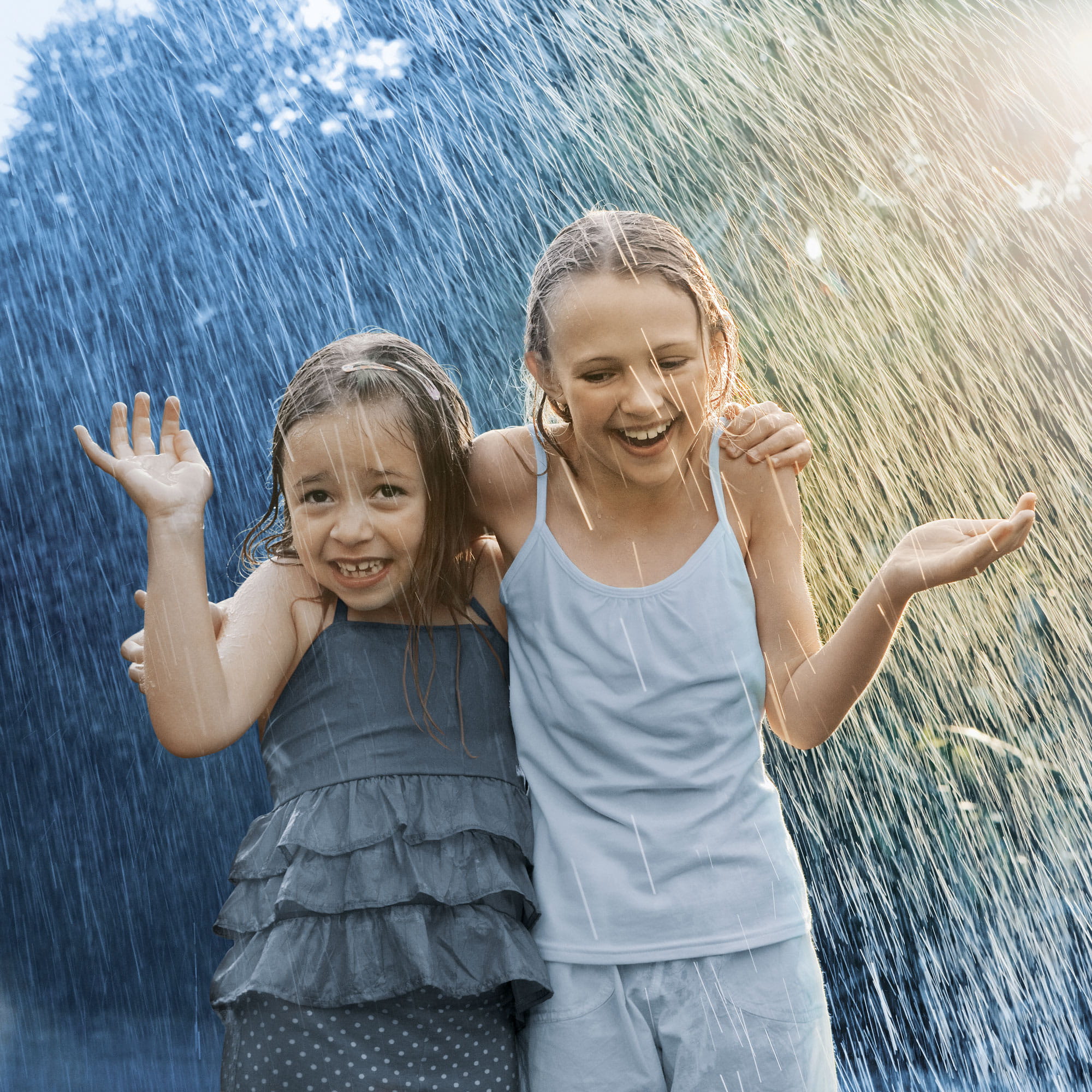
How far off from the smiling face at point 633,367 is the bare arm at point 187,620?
21.0 inches

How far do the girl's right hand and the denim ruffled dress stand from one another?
0.93 feet

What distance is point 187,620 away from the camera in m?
1.48

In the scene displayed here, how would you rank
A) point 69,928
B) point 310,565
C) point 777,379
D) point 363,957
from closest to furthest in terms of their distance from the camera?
point 363,957, point 310,565, point 777,379, point 69,928

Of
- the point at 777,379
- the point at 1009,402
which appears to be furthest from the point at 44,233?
the point at 1009,402

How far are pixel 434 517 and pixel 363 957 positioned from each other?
62cm

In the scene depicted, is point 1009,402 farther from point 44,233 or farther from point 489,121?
point 44,233

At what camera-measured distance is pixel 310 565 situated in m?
1.62

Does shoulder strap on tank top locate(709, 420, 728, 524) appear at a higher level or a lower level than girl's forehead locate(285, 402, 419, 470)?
lower

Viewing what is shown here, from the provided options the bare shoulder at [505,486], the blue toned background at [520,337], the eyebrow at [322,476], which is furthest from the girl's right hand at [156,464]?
the blue toned background at [520,337]

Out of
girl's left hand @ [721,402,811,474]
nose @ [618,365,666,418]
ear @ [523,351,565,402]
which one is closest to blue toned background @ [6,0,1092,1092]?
girl's left hand @ [721,402,811,474]

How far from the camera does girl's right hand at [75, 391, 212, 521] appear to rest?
1524 millimetres

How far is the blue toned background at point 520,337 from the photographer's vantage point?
4156mm

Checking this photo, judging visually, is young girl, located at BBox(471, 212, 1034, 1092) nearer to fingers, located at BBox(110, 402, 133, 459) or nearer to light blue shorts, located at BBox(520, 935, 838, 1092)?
light blue shorts, located at BBox(520, 935, 838, 1092)

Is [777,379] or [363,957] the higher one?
[777,379]
